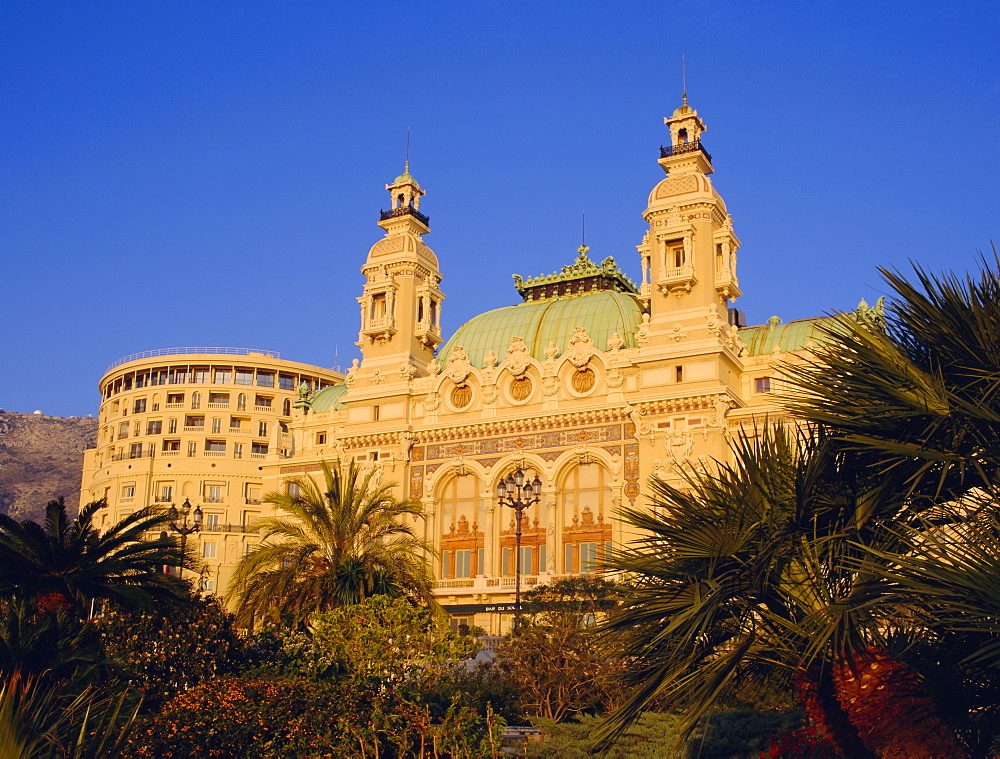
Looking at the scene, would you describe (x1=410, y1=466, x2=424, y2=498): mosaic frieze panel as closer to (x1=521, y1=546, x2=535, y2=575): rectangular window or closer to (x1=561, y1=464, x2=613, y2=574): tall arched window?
(x1=521, y1=546, x2=535, y2=575): rectangular window

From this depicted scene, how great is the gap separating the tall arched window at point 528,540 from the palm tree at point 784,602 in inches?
1486

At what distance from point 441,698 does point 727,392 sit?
88.3 feet

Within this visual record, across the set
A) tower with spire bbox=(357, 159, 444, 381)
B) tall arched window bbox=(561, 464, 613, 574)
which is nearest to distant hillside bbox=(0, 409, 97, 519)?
tower with spire bbox=(357, 159, 444, 381)

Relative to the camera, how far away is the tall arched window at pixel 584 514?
50812 millimetres

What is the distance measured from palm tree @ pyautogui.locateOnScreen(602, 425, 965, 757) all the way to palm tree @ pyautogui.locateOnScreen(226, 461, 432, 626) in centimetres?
1949

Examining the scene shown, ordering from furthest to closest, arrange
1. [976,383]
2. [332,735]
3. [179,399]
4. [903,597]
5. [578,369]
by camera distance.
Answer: [179,399] → [578,369] → [332,735] → [976,383] → [903,597]

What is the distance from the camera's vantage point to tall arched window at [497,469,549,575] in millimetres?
52125

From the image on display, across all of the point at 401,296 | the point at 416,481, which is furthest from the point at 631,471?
the point at 401,296

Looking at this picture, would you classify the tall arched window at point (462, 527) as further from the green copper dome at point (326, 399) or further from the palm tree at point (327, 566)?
the palm tree at point (327, 566)

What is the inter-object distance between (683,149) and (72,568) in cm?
3788

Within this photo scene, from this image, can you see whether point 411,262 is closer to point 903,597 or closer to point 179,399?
point 179,399

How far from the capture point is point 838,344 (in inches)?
532

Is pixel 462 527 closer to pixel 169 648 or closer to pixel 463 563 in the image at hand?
pixel 463 563

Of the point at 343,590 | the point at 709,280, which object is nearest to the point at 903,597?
the point at 343,590
